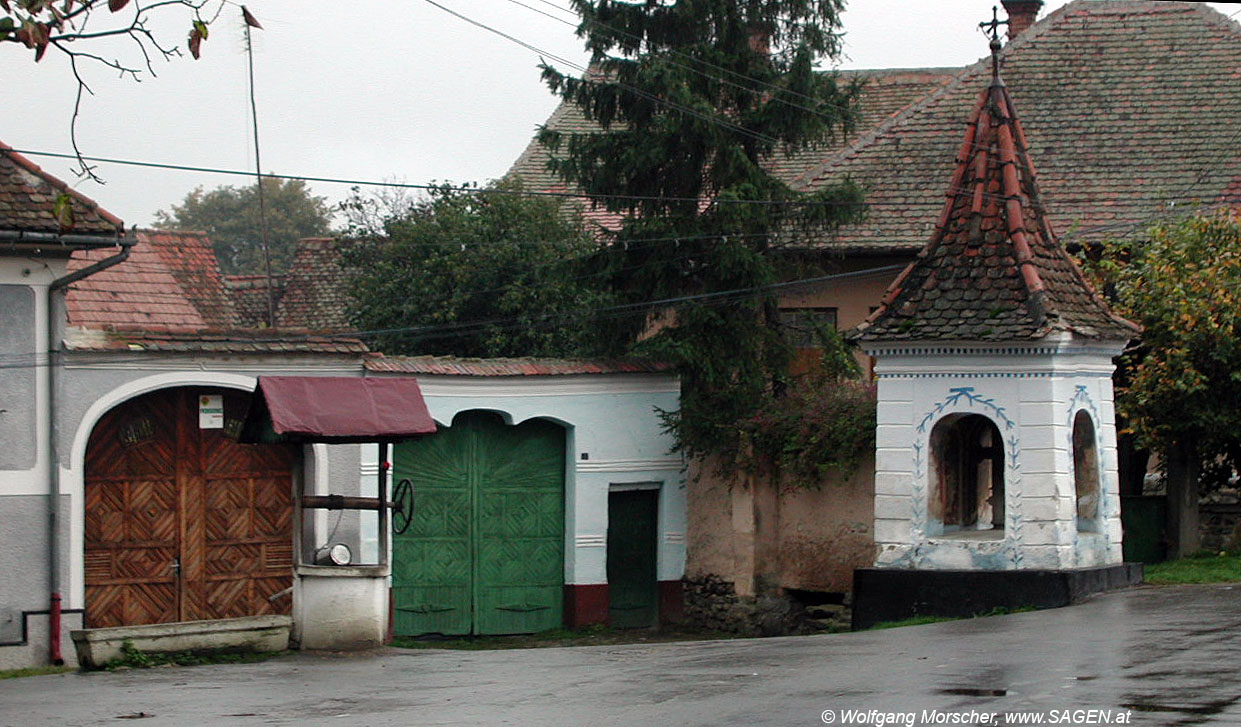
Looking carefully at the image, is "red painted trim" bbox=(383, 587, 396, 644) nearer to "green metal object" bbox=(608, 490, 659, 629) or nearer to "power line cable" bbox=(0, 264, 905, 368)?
"power line cable" bbox=(0, 264, 905, 368)

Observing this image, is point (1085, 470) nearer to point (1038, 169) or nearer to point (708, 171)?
point (708, 171)

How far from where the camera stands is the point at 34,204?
58.7 ft

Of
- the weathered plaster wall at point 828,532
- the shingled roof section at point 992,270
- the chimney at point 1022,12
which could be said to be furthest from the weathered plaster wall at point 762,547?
the chimney at point 1022,12

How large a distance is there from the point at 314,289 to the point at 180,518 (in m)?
24.1

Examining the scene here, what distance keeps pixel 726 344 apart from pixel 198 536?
7700 millimetres

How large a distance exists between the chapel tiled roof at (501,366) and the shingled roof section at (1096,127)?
3.91m

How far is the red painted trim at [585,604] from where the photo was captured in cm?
2241

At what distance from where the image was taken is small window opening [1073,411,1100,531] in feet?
61.3

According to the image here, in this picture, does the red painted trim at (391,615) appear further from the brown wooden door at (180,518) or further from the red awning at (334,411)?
the red awning at (334,411)

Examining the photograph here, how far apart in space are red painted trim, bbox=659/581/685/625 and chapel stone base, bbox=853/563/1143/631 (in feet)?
17.6

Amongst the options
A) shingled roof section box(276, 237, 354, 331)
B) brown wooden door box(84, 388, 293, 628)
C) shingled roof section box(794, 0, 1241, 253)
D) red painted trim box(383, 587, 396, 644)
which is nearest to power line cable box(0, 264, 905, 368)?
brown wooden door box(84, 388, 293, 628)

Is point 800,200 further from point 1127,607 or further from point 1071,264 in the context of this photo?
point 1127,607

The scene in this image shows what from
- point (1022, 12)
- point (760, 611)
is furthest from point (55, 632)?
point (1022, 12)

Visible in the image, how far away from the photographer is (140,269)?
31.0 m
